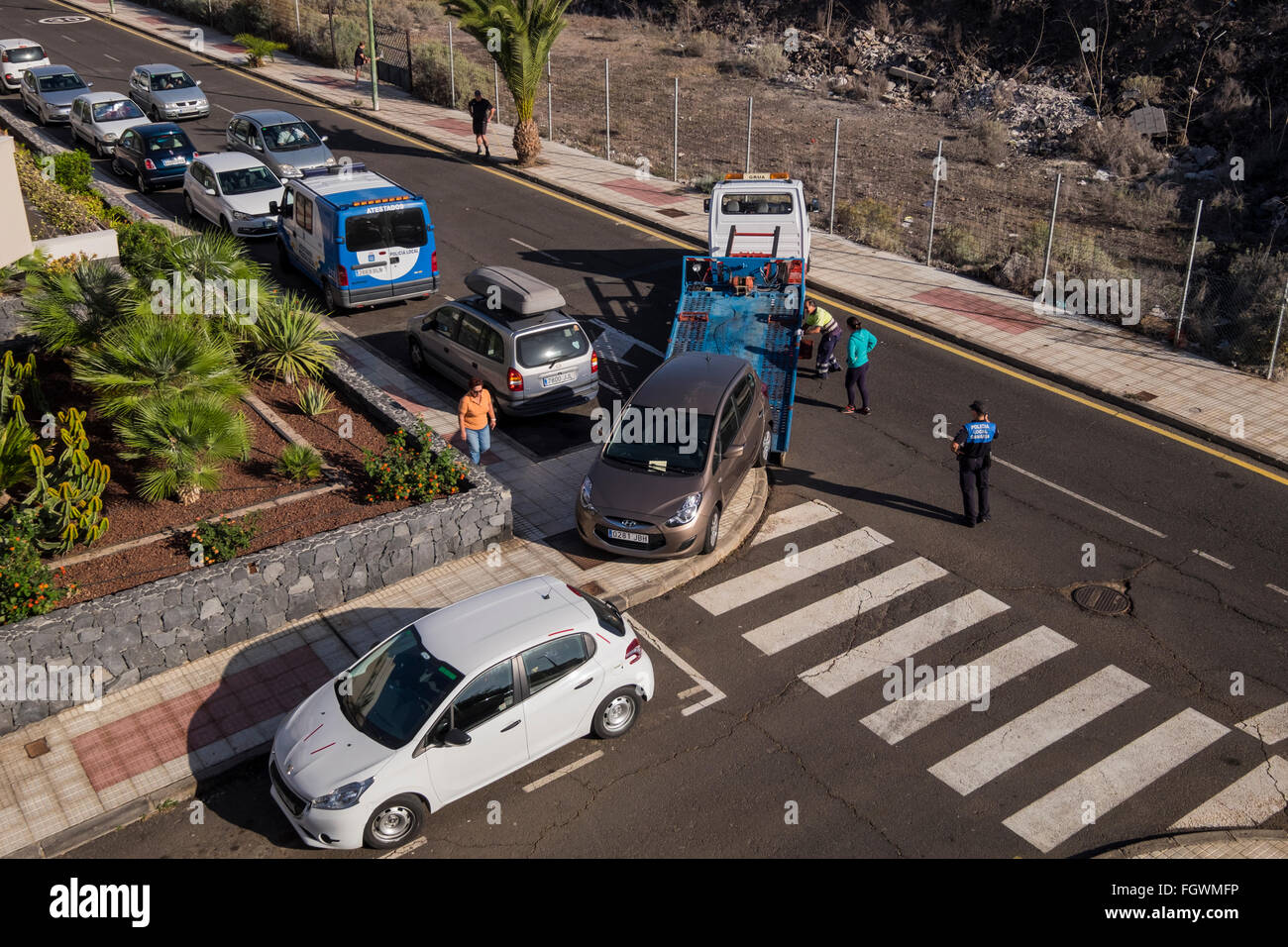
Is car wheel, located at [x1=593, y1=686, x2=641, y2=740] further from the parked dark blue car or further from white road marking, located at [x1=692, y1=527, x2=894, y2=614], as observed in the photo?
the parked dark blue car

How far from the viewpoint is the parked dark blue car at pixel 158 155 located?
2753 cm

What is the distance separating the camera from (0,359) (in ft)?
54.0

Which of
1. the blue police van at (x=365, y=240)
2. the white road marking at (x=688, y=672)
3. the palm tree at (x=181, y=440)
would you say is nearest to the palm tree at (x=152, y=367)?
the palm tree at (x=181, y=440)

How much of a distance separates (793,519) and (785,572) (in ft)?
4.48

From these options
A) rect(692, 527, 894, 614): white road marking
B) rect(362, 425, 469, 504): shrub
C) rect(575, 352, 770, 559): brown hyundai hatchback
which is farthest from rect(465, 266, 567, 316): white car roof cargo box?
rect(692, 527, 894, 614): white road marking

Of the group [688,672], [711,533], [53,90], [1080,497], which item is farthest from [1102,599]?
[53,90]

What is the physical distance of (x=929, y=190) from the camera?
29953 mm

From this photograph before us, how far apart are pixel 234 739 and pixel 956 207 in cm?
2363

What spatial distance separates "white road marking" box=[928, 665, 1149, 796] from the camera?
10472 millimetres

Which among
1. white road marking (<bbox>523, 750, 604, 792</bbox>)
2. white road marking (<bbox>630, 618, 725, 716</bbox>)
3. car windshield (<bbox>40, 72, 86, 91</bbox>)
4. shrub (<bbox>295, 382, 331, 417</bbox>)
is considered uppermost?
car windshield (<bbox>40, 72, 86, 91</bbox>)

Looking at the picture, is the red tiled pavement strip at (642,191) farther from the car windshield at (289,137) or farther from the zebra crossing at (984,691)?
the zebra crossing at (984,691)

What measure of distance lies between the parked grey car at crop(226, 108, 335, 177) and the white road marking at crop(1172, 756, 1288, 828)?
78.9ft

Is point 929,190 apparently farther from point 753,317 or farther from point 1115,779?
point 1115,779

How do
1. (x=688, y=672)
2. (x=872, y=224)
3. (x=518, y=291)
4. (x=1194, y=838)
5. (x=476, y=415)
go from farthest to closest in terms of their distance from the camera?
(x=872, y=224), (x=518, y=291), (x=476, y=415), (x=688, y=672), (x=1194, y=838)
